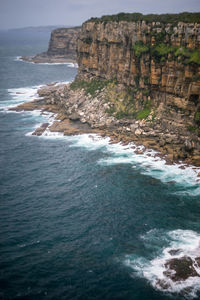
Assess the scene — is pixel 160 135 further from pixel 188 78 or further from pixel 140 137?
pixel 188 78

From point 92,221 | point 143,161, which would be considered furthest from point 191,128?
point 92,221

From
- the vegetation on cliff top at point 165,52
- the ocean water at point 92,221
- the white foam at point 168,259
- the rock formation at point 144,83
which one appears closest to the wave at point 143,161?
the ocean water at point 92,221

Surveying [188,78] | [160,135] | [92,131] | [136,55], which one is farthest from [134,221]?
[136,55]

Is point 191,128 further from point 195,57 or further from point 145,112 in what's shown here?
point 145,112

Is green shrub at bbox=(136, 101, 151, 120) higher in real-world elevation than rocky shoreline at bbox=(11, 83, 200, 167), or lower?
higher

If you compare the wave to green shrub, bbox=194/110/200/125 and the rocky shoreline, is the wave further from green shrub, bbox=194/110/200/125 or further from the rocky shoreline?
green shrub, bbox=194/110/200/125

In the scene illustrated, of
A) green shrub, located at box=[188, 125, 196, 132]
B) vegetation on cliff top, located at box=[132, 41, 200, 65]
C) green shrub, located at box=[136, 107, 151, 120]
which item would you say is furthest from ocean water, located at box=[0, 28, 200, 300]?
vegetation on cliff top, located at box=[132, 41, 200, 65]

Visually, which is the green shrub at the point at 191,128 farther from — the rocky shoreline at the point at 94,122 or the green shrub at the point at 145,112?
the green shrub at the point at 145,112
